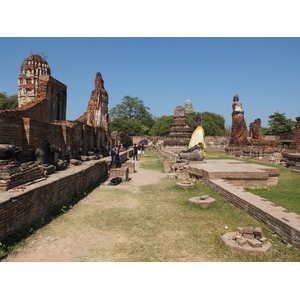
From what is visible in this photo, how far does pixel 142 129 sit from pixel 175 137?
31848 millimetres

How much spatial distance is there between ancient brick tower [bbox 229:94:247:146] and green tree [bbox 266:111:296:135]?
23290mm

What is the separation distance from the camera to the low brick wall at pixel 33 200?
341 cm

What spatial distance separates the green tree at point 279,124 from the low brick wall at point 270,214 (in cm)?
4451

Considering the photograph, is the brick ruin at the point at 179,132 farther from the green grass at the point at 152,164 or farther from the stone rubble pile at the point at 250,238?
the stone rubble pile at the point at 250,238

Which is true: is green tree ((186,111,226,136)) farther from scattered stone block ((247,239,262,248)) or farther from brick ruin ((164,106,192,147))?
scattered stone block ((247,239,262,248))

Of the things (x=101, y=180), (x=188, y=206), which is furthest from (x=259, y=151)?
(x=188, y=206)

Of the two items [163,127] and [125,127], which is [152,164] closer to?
[125,127]

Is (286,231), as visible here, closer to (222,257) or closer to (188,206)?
(222,257)

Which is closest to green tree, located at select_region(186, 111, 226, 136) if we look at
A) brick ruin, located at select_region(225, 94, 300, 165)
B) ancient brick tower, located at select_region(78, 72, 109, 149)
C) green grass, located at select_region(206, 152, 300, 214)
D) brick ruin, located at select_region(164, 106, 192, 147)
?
brick ruin, located at select_region(225, 94, 300, 165)

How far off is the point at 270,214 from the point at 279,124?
47.1 metres

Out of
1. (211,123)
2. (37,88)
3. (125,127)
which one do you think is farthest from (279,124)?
(37,88)

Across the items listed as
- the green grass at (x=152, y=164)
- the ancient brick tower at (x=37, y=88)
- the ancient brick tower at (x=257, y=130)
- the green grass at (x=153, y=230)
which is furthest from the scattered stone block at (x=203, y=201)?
the ancient brick tower at (x=257, y=130)

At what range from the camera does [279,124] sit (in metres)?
45.6

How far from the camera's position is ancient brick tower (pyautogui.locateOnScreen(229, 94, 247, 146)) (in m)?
25.2
